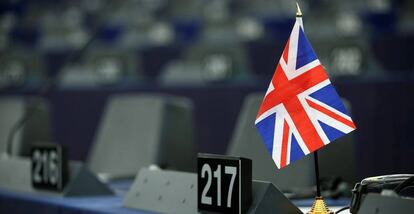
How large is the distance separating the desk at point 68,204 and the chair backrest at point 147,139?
1.40 feet

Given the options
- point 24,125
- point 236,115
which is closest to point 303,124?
point 24,125

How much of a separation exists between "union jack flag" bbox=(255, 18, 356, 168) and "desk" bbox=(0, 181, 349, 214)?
27cm

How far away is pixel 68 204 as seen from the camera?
1896 millimetres

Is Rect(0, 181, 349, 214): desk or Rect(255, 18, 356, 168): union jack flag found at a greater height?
Rect(255, 18, 356, 168): union jack flag

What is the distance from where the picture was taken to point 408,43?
316cm

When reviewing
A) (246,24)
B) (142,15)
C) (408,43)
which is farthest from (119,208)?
(142,15)

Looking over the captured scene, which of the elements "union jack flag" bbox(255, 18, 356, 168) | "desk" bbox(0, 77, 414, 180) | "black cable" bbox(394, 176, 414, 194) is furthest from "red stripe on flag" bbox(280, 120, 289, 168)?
"desk" bbox(0, 77, 414, 180)

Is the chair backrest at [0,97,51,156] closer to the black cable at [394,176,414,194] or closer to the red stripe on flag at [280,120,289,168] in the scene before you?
the red stripe on flag at [280,120,289,168]

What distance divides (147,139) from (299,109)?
1.38 metres

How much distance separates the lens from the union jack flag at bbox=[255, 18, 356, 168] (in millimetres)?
1414

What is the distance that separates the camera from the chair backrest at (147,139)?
2725mm

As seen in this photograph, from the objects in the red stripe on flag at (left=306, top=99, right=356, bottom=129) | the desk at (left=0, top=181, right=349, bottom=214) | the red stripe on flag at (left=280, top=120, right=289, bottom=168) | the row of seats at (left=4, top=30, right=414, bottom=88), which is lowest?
the desk at (left=0, top=181, right=349, bottom=214)

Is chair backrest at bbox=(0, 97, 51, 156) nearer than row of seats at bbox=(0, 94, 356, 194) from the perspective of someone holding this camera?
No

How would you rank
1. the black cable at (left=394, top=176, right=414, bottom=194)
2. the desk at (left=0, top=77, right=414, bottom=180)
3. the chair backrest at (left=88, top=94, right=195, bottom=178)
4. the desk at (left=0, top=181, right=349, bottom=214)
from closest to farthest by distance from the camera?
the black cable at (left=394, top=176, right=414, bottom=194) → the desk at (left=0, top=181, right=349, bottom=214) → the chair backrest at (left=88, top=94, right=195, bottom=178) → the desk at (left=0, top=77, right=414, bottom=180)
